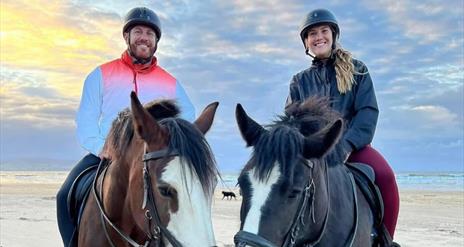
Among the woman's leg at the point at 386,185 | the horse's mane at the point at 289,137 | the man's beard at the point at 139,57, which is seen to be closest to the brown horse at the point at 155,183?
the horse's mane at the point at 289,137

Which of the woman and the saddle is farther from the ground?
the woman

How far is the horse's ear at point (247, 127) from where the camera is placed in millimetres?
3322

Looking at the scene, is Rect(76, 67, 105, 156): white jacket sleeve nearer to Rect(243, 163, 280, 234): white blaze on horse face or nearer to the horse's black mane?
the horse's black mane

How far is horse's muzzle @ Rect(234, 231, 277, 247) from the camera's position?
2697 mm

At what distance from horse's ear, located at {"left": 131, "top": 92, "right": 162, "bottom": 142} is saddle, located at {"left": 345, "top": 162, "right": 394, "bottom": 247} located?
1.99 m

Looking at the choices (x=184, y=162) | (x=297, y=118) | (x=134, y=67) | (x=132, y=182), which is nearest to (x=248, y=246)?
(x=184, y=162)

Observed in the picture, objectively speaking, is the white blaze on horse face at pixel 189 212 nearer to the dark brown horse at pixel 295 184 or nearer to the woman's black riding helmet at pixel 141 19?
the dark brown horse at pixel 295 184

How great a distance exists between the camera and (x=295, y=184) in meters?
2.93

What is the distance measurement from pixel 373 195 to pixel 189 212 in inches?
82.9

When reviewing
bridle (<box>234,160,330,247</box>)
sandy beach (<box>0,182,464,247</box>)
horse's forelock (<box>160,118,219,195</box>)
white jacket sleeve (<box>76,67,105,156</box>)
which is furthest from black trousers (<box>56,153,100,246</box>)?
sandy beach (<box>0,182,464,247</box>)

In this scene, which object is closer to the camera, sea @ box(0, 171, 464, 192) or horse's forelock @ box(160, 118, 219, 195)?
horse's forelock @ box(160, 118, 219, 195)

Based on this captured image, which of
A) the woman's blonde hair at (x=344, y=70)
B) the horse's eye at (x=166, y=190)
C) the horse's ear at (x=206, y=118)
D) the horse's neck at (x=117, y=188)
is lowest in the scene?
the horse's neck at (x=117, y=188)

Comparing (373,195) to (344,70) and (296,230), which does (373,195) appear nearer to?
(344,70)

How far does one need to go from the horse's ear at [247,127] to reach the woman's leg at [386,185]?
5.10 ft
